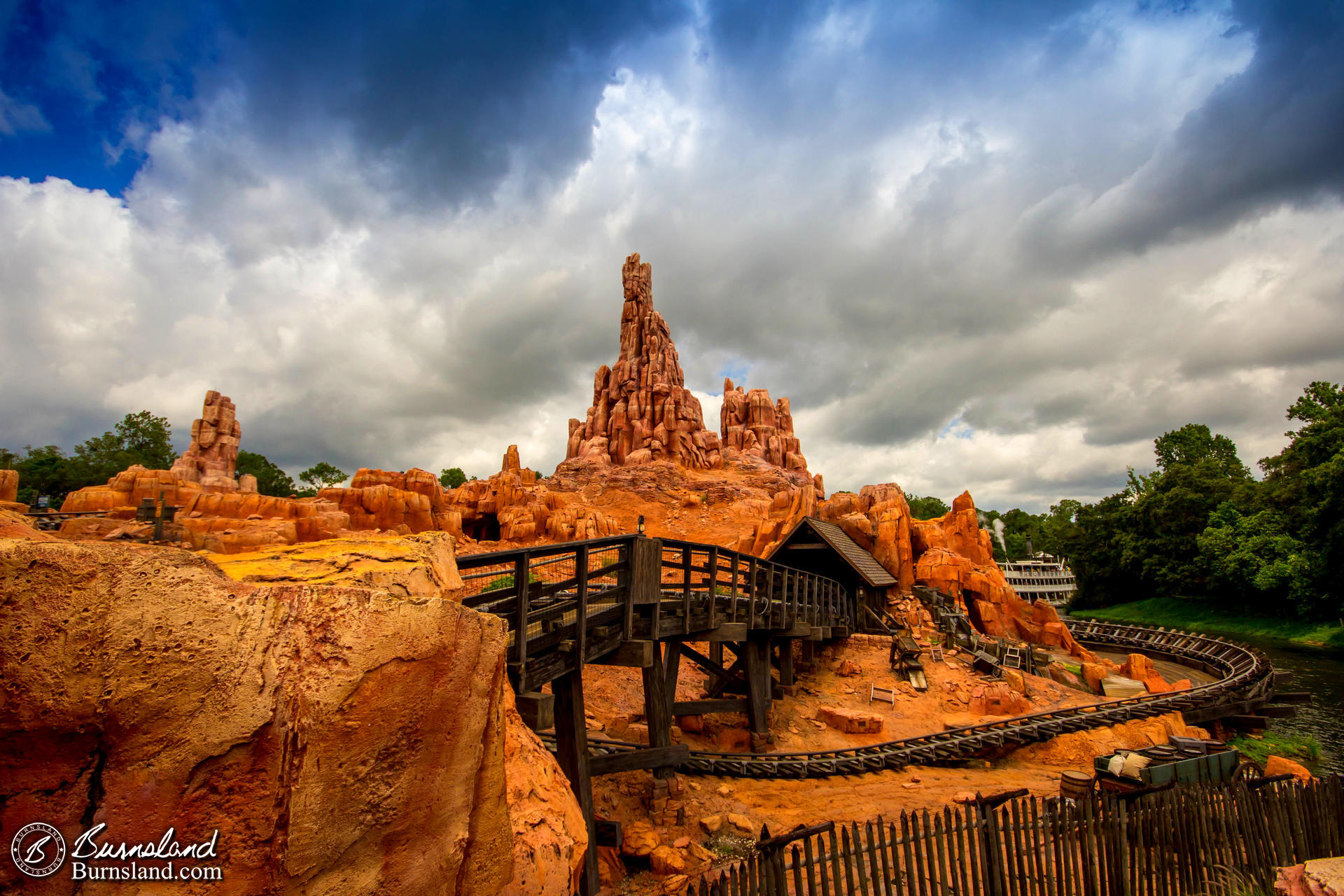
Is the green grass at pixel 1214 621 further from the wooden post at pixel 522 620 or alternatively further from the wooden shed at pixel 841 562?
the wooden post at pixel 522 620

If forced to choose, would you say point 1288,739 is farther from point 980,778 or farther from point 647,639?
point 647,639

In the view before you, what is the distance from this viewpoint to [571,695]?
7512mm

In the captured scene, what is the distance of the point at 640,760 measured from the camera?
909 cm

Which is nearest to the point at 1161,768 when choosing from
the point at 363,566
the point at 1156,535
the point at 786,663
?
the point at 786,663

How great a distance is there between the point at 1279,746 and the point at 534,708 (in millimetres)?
19467

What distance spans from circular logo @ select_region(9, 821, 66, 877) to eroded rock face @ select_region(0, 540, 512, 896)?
3cm

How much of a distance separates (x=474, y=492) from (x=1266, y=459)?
5694 cm

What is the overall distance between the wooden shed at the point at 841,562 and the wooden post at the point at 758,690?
A: 5.79 meters

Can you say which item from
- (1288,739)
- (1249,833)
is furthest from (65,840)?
(1288,739)

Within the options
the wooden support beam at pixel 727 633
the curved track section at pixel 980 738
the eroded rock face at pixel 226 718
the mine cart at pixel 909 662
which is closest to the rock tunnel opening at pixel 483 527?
the mine cart at pixel 909 662

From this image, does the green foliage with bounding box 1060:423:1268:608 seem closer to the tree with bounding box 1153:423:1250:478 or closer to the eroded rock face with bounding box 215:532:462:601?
the tree with bounding box 1153:423:1250:478

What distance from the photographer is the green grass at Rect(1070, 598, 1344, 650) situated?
30.9 meters

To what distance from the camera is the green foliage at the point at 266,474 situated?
59928 mm

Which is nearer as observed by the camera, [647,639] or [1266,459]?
[647,639]
